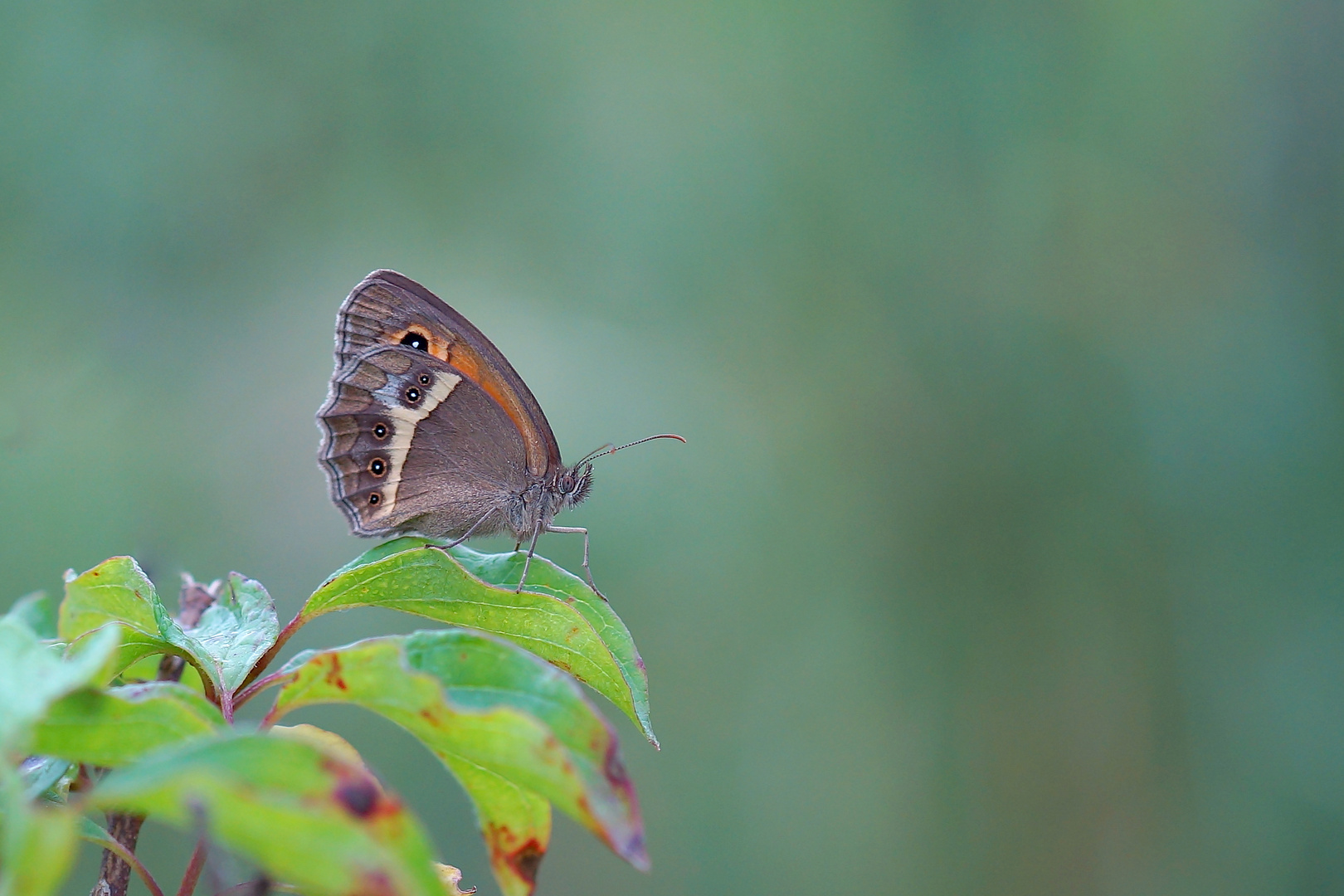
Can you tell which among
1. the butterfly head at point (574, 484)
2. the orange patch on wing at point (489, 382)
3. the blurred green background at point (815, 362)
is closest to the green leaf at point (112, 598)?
the orange patch on wing at point (489, 382)

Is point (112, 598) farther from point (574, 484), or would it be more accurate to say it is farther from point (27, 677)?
point (574, 484)

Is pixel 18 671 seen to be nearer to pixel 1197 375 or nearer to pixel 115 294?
pixel 115 294

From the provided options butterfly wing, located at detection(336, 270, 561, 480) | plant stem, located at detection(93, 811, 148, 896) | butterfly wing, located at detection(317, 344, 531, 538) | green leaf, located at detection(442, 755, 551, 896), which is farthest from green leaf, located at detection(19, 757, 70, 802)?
butterfly wing, located at detection(336, 270, 561, 480)

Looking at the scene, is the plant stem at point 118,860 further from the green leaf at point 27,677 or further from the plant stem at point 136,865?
the green leaf at point 27,677

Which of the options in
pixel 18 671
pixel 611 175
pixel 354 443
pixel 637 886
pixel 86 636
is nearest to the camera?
pixel 18 671

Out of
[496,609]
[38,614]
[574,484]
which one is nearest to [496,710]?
[496,609]

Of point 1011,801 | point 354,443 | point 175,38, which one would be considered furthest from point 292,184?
point 1011,801
